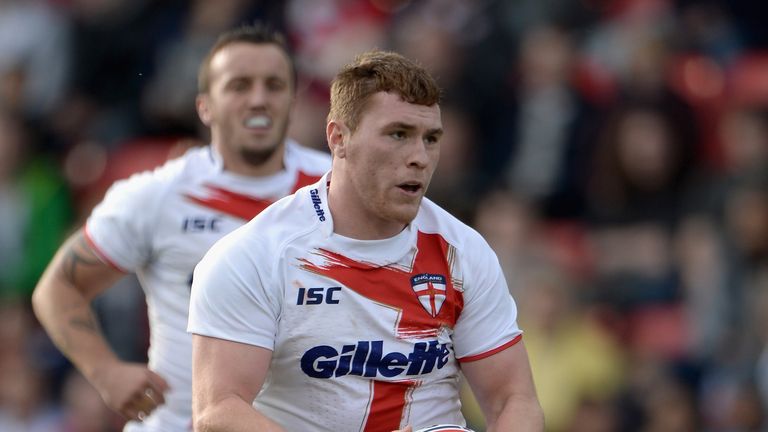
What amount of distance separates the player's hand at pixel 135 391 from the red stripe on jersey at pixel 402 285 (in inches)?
55.6

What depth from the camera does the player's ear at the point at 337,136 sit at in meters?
5.32

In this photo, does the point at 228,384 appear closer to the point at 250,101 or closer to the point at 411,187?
the point at 411,187

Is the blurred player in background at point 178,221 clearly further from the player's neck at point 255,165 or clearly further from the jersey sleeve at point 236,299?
the jersey sleeve at point 236,299

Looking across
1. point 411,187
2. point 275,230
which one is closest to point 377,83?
point 411,187

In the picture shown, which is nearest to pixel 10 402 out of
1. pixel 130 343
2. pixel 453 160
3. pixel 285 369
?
pixel 130 343

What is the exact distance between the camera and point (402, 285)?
5418 mm

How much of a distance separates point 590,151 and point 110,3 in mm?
4813

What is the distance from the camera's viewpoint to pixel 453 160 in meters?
11.4

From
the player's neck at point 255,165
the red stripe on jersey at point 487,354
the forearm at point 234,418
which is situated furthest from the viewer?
the player's neck at point 255,165

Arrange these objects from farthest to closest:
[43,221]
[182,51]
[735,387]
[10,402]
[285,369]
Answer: [182,51], [43,221], [10,402], [735,387], [285,369]

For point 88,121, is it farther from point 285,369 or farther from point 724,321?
point 285,369

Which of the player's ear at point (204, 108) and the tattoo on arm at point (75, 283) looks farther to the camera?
the player's ear at point (204, 108)

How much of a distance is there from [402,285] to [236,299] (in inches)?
24.7

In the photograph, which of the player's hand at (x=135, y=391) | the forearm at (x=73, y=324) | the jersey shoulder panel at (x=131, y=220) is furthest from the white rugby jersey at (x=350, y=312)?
the forearm at (x=73, y=324)
